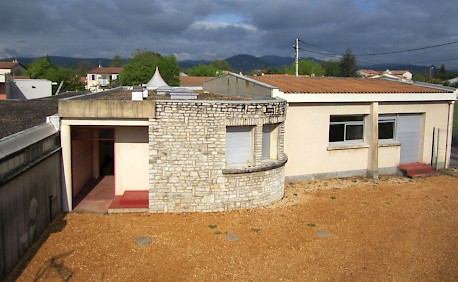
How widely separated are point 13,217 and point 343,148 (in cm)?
1424

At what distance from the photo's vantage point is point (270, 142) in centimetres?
1559

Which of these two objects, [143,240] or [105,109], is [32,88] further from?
[143,240]

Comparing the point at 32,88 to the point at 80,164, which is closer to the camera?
the point at 80,164

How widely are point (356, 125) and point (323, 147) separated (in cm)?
232

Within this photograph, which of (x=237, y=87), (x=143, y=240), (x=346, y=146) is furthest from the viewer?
(x=237, y=87)

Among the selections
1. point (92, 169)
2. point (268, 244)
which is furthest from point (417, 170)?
point (92, 169)

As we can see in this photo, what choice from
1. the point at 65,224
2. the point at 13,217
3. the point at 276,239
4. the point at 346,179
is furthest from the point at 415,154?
the point at 13,217

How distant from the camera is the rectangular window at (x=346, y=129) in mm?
19219

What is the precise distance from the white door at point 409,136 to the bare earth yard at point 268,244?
5.41m

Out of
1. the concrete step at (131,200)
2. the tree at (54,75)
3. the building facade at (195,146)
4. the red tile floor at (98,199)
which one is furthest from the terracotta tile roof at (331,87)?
the tree at (54,75)

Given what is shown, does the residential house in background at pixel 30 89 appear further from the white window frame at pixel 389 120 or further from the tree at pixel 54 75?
the white window frame at pixel 389 120

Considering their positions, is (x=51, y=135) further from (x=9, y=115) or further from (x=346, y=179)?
(x=346, y=179)

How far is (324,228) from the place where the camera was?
1302 centimetres

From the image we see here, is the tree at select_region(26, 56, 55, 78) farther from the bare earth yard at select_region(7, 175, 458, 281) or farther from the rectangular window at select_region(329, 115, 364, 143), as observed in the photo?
the bare earth yard at select_region(7, 175, 458, 281)
